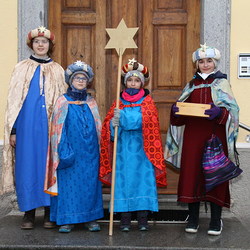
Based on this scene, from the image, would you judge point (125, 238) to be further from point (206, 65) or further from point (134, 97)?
point (206, 65)

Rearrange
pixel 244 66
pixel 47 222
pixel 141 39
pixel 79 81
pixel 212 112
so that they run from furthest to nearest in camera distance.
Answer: pixel 141 39
pixel 244 66
pixel 47 222
pixel 79 81
pixel 212 112

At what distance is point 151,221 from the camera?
5.50 metres

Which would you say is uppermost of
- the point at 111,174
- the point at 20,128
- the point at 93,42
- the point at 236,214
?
the point at 93,42

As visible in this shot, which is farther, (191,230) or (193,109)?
(191,230)

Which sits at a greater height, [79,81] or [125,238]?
[79,81]

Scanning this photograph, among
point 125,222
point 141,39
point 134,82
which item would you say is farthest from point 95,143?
point 141,39

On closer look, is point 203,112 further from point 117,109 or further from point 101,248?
point 101,248

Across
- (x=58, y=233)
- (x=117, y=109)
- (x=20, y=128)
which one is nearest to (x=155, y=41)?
(x=117, y=109)

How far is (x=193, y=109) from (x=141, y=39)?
163 cm

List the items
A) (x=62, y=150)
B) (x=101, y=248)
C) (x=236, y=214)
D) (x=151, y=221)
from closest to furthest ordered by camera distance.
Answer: (x=101, y=248), (x=62, y=150), (x=151, y=221), (x=236, y=214)

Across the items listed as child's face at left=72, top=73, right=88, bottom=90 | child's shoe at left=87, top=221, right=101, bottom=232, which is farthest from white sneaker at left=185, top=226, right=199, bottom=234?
child's face at left=72, top=73, right=88, bottom=90

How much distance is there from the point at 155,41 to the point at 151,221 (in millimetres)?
1994

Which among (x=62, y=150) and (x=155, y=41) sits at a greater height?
(x=155, y=41)

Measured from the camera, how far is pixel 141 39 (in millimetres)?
6188
